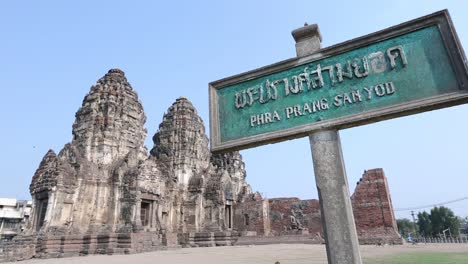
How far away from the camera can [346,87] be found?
250 centimetres

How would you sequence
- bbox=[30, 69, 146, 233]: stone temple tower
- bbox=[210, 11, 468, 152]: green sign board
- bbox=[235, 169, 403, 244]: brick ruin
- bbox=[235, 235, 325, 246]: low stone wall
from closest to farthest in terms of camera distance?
bbox=[210, 11, 468, 152]: green sign board < bbox=[30, 69, 146, 233]: stone temple tower < bbox=[235, 169, 403, 244]: brick ruin < bbox=[235, 235, 325, 246]: low stone wall

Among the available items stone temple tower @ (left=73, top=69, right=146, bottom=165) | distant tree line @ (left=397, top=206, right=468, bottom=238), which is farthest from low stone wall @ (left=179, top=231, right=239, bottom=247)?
distant tree line @ (left=397, top=206, right=468, bottom=238)

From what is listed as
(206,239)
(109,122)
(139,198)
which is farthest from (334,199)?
(206,239)

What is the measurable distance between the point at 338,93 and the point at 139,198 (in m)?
17.8

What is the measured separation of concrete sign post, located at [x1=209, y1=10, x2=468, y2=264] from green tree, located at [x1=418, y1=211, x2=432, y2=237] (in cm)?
6201

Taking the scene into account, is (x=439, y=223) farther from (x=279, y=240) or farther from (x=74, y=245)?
(x=74, y=245)

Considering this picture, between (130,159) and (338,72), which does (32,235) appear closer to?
(130,159)

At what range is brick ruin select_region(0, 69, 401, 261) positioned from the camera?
645 inches


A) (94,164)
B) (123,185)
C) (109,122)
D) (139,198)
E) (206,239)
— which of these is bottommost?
(206,239)

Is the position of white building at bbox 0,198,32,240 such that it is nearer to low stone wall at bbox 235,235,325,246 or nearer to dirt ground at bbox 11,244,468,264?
low stone wall at bbox 235,235,325,246

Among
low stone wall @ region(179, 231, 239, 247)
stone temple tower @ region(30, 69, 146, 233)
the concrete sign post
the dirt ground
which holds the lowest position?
the dirt ground

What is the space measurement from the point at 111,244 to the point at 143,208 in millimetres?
4190

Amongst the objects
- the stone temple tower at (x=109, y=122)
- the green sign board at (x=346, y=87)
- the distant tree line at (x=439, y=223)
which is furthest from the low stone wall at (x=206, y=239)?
the distant tree line at (x=439, y=223)

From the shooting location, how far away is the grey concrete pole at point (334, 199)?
7.31ft
